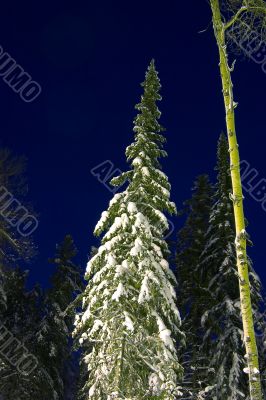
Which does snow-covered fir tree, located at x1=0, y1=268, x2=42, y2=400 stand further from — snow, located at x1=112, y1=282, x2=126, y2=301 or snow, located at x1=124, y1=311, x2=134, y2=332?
A: snow, located at x1=124, y1=311, x2=134, y2=332

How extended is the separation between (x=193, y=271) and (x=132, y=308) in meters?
8.99

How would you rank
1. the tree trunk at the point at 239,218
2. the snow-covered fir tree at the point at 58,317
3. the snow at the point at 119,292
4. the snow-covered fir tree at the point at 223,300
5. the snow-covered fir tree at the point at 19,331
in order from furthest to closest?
the snow-covered fir tree at the point at 58,317 < the snow-covered fir tree at the point at 19,331 < the snow-covered fir tree at the point at 223,300 < the snow at the point at 119,292 < the tree trunk at the point at 239,218

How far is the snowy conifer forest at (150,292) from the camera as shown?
35.4 feet

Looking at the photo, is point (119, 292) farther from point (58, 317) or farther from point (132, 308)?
point (58, 317)

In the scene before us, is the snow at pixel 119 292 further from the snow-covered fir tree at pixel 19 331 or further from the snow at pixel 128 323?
the snow-covered fir tree at pixel 19 331

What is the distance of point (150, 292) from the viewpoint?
1376 centimetres

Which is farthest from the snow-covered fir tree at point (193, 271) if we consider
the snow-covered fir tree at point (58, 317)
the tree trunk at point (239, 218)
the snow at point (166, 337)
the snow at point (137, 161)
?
the tree trunk at point (239, 218)

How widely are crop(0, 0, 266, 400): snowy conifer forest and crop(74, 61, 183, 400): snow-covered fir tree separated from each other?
0.04m

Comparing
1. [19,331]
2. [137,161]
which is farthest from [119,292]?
[19,331]

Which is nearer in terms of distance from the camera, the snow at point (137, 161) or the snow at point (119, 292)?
the snow at point (119, 292)

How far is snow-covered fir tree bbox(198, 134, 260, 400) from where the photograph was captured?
1916 centimetres

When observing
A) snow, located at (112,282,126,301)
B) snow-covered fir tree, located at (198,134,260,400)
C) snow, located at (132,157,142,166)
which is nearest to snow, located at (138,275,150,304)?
snow, located at (112,282,126,301)

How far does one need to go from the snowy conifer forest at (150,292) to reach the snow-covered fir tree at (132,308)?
4 centimetres

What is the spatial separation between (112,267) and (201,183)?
39.5ft
